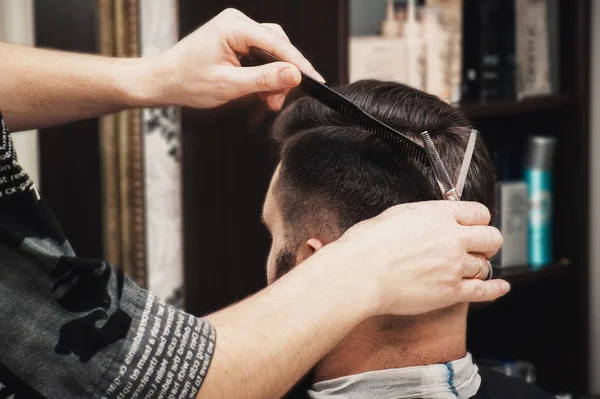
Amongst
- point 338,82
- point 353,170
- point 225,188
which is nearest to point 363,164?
point 353,170

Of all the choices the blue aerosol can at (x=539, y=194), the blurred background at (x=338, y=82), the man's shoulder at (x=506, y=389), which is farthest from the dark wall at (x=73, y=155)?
the blue aerosol can at (x=539, y=194)

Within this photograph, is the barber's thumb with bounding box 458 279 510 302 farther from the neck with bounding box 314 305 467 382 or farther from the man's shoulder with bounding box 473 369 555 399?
the man's shoulder with bounding box 473 369 555 399

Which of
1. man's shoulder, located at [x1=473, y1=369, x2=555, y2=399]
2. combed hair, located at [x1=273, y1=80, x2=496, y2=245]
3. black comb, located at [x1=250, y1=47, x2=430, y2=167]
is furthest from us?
man's shoulder, located at [x1=473, y1=369, x2=555, y2=399]

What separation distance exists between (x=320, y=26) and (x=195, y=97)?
2.34 feet

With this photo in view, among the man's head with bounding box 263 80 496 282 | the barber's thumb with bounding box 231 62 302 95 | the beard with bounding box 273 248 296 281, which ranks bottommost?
the beard with bounding box 273 248 296 281

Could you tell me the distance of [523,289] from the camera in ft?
9.35

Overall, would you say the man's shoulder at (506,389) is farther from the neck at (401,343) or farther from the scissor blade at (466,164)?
the scissor blade at (466,164)

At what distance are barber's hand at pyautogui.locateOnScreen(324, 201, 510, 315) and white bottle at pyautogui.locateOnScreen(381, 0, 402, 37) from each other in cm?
118

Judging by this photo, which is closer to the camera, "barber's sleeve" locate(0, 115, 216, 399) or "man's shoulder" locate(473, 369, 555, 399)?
"barber's sleeve" locate(0, 115, 216, 399)

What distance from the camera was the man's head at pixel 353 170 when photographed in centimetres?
134

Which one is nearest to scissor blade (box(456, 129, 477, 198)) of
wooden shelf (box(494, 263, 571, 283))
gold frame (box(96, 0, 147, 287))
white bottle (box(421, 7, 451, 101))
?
white bottle (box(421, 7, 451, 101))

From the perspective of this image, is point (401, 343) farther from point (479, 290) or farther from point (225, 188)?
point (225, 188)

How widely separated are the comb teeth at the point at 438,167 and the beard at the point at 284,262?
0.31 m

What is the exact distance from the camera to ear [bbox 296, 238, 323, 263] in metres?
1.37
